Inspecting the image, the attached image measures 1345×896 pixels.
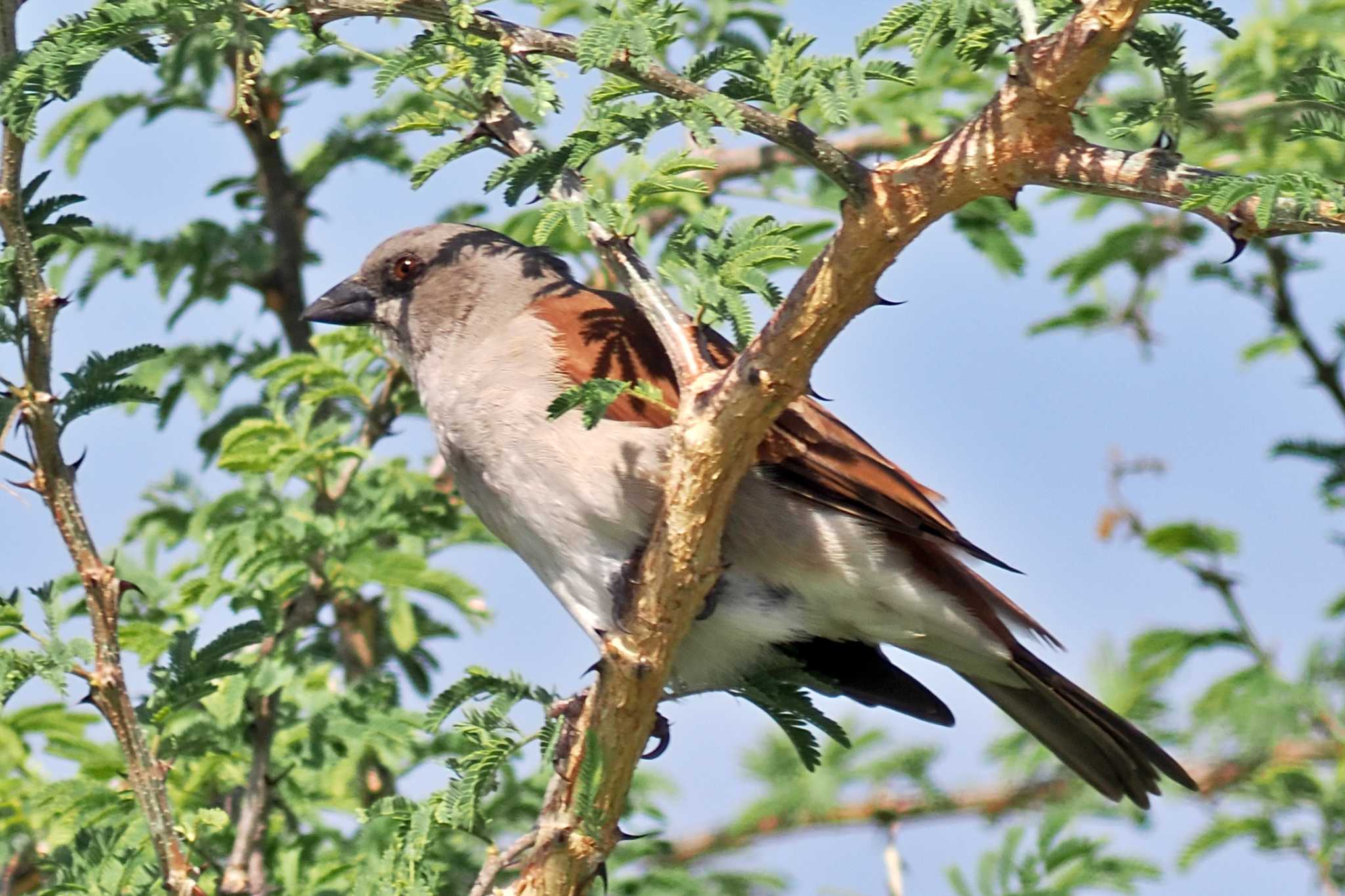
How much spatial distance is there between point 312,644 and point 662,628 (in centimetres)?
195

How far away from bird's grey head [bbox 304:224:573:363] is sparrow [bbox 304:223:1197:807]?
2cm

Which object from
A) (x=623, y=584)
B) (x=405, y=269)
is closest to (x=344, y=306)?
(x=405, y=269)

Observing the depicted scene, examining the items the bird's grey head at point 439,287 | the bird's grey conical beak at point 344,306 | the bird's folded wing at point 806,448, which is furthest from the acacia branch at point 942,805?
the bird's grey conical beak at point 344,306

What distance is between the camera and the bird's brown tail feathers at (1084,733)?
510cm

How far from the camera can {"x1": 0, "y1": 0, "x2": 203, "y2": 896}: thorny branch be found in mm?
3402

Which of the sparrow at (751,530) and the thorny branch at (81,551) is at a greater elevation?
the sparrow at (751,530)

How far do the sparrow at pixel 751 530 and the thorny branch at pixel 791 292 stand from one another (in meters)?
0.59

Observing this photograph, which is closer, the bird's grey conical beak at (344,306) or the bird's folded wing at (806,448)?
the bird's folded wing at (806,448)

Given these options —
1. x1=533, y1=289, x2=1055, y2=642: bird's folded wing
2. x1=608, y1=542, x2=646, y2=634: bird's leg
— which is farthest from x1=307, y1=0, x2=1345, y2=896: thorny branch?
x1=533, y1=289, x2=1055, y2=642: bird's folded wing

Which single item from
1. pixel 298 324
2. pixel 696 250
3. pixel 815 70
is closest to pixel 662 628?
pixel 696 250

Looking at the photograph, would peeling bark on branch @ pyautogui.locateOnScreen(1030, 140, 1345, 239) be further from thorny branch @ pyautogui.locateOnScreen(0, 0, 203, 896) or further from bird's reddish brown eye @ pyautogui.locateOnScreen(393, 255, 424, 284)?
bird's reddish brown eye @ pyautogui.locateOnScreen(393, 255, 424, 284)

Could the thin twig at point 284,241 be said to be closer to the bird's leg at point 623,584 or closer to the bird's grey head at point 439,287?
the bird's grey head at point 439,287

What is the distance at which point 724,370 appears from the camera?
131 inches

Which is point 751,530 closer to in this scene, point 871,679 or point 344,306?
point 871,679
